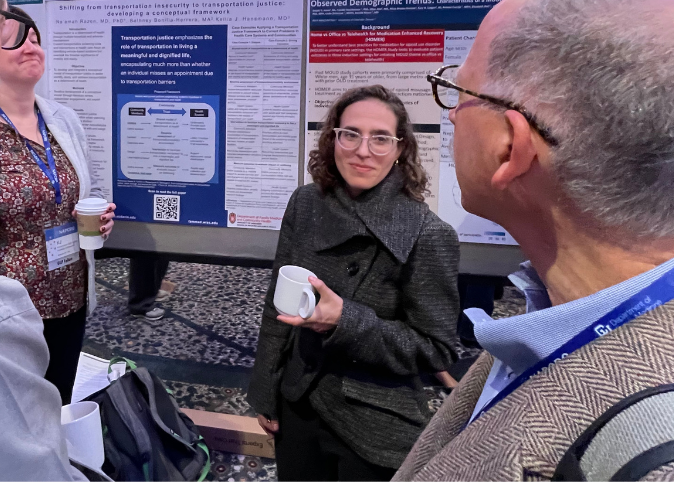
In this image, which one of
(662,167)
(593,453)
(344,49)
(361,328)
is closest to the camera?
(593,453)

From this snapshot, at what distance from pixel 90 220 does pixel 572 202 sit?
1769 mm

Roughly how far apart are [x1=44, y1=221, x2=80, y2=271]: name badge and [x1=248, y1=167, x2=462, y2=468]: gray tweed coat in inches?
40.7

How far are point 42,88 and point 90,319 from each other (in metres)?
1.80

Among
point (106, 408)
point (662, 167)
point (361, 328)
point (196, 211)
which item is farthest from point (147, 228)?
point (662, 167)

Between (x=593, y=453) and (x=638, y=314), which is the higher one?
(x=638, y=314)

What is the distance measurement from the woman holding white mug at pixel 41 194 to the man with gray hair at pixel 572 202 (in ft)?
5.61

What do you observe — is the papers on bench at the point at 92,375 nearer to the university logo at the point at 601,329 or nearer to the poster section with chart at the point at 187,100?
the poster section with chart at the point at 187,100

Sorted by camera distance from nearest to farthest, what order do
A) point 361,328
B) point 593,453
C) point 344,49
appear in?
point 593,453
point 361,328
point 344,49

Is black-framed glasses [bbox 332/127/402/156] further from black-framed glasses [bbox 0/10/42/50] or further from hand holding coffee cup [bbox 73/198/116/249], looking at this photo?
black-framed glasses [bbox 0/10/42/50]

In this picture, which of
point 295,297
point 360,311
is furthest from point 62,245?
point 360,311

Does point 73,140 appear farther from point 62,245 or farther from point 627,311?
point 627,311

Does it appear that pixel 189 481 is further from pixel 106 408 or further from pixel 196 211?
pixel 196 211

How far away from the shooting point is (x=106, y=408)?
1.87 metres

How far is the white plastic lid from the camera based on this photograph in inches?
71.6
